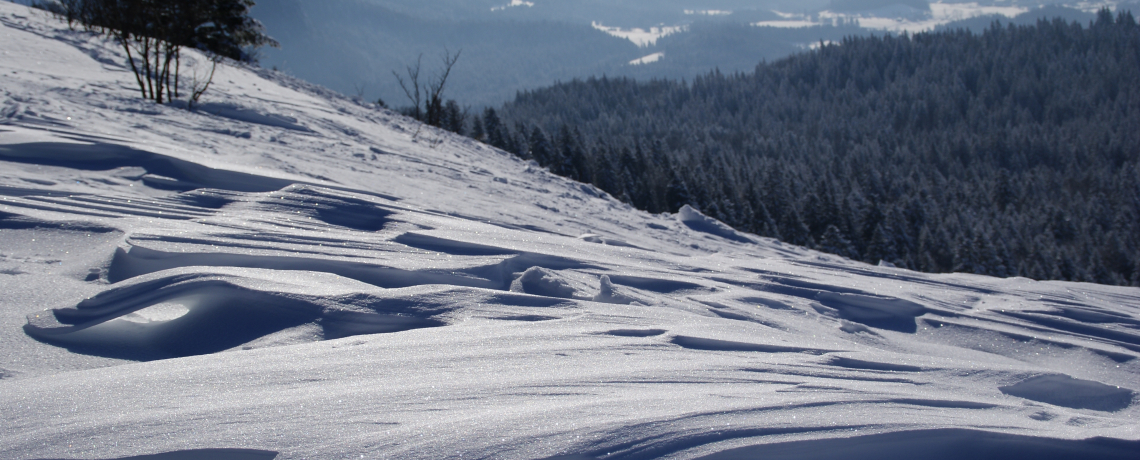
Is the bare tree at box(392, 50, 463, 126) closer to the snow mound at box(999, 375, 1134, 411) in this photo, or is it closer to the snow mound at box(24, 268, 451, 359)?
the snow mound at box(24, 268, 451, 359)

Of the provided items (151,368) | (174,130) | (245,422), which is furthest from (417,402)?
(174,130)

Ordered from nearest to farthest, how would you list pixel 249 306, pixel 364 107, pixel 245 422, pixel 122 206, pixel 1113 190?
pixel 245 422 → pixel 249 306 → pixel 122 206 → pixel 364 107 → pixel 1113 190

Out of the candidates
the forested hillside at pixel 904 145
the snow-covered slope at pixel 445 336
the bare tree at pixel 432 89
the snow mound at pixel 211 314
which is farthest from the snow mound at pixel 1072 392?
the forested hillside at pixel 904 145

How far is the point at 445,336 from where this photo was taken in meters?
2.36

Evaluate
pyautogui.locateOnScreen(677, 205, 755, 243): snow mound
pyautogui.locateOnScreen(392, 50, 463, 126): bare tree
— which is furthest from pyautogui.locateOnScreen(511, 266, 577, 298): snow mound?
pyautogui.locateOnScreen(392, 50, 463, 126): bare tree

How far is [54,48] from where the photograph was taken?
9.49 m

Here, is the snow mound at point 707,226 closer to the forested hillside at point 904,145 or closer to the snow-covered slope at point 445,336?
the snow-covered slope at point 445,336

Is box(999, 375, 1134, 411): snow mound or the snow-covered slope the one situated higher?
the snow-covered slope

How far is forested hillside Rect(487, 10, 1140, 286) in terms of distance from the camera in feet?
159

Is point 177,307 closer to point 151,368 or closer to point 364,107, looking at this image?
point 151,368

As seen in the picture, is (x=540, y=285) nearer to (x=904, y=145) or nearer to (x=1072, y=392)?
(x=1072, y=392)

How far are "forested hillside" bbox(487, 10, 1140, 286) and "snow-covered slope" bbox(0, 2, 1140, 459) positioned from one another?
126ft

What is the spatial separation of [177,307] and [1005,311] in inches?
216

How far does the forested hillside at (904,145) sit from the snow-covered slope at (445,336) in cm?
3834
